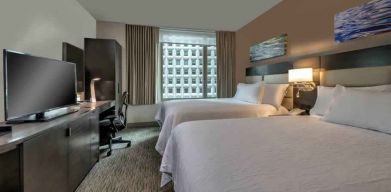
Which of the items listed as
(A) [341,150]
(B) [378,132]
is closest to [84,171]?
(A) [341,150]

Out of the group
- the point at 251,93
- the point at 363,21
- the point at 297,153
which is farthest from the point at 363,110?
the point at 251,93

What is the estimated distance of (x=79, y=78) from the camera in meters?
3.43

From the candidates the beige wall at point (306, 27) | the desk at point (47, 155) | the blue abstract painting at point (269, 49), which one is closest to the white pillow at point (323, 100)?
the beige wall at point (306, 27)

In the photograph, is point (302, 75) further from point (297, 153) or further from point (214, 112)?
point (297, 153)

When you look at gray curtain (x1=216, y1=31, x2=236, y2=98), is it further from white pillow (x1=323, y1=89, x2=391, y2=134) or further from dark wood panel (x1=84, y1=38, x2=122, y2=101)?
white pillow (x1=323, y1=89, x2=391, y2=134)

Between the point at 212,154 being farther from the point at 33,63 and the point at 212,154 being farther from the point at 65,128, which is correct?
the point at 33,63

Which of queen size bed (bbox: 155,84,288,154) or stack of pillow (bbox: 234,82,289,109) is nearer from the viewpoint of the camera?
queen size bed (bbox: 155,84,288,154)

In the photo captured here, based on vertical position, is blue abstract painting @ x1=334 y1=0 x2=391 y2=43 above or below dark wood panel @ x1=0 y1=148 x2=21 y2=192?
above

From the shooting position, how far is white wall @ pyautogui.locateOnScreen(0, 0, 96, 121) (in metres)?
2.00

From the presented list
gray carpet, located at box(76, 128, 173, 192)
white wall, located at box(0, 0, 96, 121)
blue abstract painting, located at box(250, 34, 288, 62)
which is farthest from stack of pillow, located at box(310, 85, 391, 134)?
white wall, located at box(0, 0, 96, 121)

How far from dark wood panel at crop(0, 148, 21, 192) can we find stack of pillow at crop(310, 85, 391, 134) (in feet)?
8.08

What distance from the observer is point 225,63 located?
5695 millimetres

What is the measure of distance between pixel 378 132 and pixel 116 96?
12.8 feet

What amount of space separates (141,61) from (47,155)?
379cm
